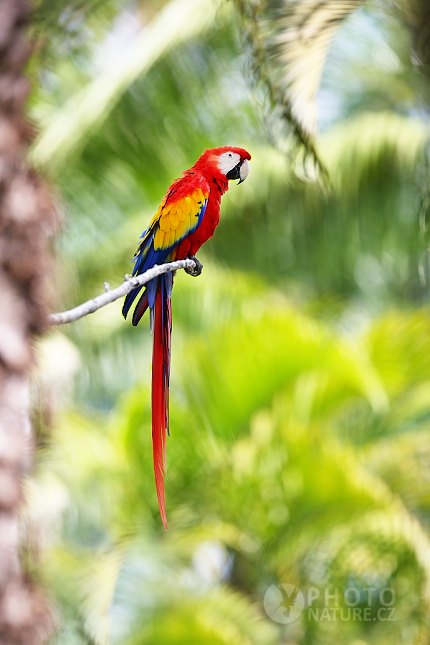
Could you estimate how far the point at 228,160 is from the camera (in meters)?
0.55

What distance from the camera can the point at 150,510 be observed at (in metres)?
1.43

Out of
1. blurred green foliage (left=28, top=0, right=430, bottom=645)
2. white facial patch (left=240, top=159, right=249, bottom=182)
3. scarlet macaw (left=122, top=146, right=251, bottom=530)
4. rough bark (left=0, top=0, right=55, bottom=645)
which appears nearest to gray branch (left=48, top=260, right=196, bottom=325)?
scarlet macaw (left=122, top=146, right=251, bottom=530)

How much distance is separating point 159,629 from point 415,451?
73 centimetres

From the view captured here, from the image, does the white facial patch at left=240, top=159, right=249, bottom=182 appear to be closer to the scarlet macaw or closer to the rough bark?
the scarlet macaw

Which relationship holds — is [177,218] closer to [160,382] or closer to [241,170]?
[241,170]

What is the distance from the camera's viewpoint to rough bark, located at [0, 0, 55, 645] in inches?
27.1

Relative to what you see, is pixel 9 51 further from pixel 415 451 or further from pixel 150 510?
pixel 415 451

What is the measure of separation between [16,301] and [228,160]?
30 cm

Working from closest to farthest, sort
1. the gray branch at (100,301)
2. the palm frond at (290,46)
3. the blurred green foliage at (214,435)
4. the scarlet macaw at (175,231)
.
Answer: the gray branch at (100,301)
the scarlet macaw at (175,231)
the palm frond at (290,46)
the blurred green foliage at (214,435)

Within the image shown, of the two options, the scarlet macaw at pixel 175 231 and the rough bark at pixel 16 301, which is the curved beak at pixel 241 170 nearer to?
the scarlet macaw at pixel 175 231

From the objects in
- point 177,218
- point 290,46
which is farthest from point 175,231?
point 290,46

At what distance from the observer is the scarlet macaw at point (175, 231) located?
0.47m

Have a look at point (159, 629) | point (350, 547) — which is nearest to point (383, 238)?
point (350, 547)

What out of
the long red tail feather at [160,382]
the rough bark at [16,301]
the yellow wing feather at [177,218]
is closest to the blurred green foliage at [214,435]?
the rough bark at [16,301]
